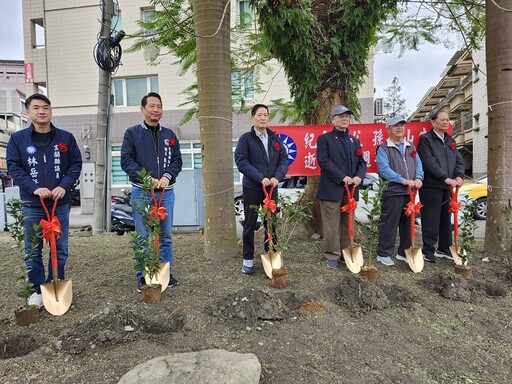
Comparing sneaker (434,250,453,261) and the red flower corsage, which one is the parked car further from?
the red flower corsage

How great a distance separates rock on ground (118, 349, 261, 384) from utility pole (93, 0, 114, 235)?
18.5ft

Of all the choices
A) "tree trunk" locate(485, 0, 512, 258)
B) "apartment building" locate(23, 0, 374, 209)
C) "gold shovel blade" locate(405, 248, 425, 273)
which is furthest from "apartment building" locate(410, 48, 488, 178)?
"gold shovel blade" locate(405, 248, 425, 273)

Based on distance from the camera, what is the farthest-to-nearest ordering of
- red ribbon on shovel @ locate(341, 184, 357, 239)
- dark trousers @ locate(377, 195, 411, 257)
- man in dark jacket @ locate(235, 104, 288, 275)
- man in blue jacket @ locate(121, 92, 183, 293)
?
dark trousers @ locate(377, 195, 411, 257) → red ribbon on shovel @ locate(341, 184, 357, 239) → man in dark jacket @ locate(235, 104, 288, 275) → man in blue jacket @ locate(121, 92, 183, 293)

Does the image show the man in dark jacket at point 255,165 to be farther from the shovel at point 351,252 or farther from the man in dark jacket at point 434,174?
the man in dark jacket at point 434,174

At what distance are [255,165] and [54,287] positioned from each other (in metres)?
2.03

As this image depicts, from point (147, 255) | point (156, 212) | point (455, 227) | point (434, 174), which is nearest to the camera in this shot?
point (147, 255)

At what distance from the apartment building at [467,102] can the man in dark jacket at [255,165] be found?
15000 millimetres

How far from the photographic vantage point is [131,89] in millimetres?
16078

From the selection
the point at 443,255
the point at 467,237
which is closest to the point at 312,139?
the point at 443,255

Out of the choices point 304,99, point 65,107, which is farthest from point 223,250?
point 65,107

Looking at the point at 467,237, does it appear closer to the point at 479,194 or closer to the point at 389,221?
the point at 389,221

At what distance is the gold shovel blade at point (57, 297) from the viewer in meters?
2.88

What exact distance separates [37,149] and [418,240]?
469 cm

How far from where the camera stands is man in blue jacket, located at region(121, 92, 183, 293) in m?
3.36
